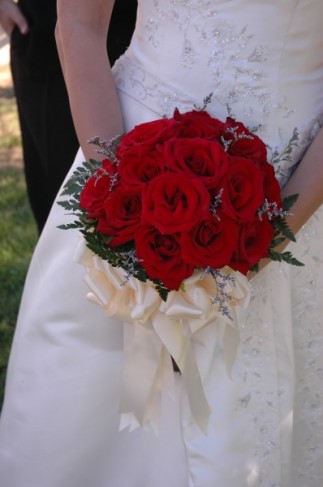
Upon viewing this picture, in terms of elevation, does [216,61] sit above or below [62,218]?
above

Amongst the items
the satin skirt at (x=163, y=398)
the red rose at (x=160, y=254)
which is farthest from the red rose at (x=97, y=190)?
the satin skirt at (x=163, y=398)

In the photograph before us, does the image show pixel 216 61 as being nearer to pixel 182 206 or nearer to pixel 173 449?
pixel 182 206

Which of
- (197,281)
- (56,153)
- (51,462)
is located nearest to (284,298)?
(197,281)

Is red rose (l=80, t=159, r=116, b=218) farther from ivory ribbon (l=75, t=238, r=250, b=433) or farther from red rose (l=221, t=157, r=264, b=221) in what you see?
red rose (l=221, t=157, r=264, b=221)

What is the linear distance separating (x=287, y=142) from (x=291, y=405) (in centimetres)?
64

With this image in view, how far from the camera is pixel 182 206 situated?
1.39m

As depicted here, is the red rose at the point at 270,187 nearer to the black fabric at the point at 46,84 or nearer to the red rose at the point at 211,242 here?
the red rose at the point at 211,242

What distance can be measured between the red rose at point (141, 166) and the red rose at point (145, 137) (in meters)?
0.02

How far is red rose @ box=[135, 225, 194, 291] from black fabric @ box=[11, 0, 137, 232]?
1323mm

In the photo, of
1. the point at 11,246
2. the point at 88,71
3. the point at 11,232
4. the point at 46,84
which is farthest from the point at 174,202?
the point at 11,232

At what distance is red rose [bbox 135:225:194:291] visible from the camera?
1429 millimetres

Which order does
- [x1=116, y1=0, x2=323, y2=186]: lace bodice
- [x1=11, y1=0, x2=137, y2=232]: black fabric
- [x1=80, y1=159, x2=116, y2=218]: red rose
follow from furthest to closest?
[x1=11, y1=0, x2=137, y2=232]: black fabric, [x1=116, y1=0, x2=323, y2=186]: lace bodice, [x1=80, y1=159, x2=116, y2=218]: red rose

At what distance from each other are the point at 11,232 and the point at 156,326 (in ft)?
8.00

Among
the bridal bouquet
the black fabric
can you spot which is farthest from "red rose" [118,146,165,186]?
the black fabric
